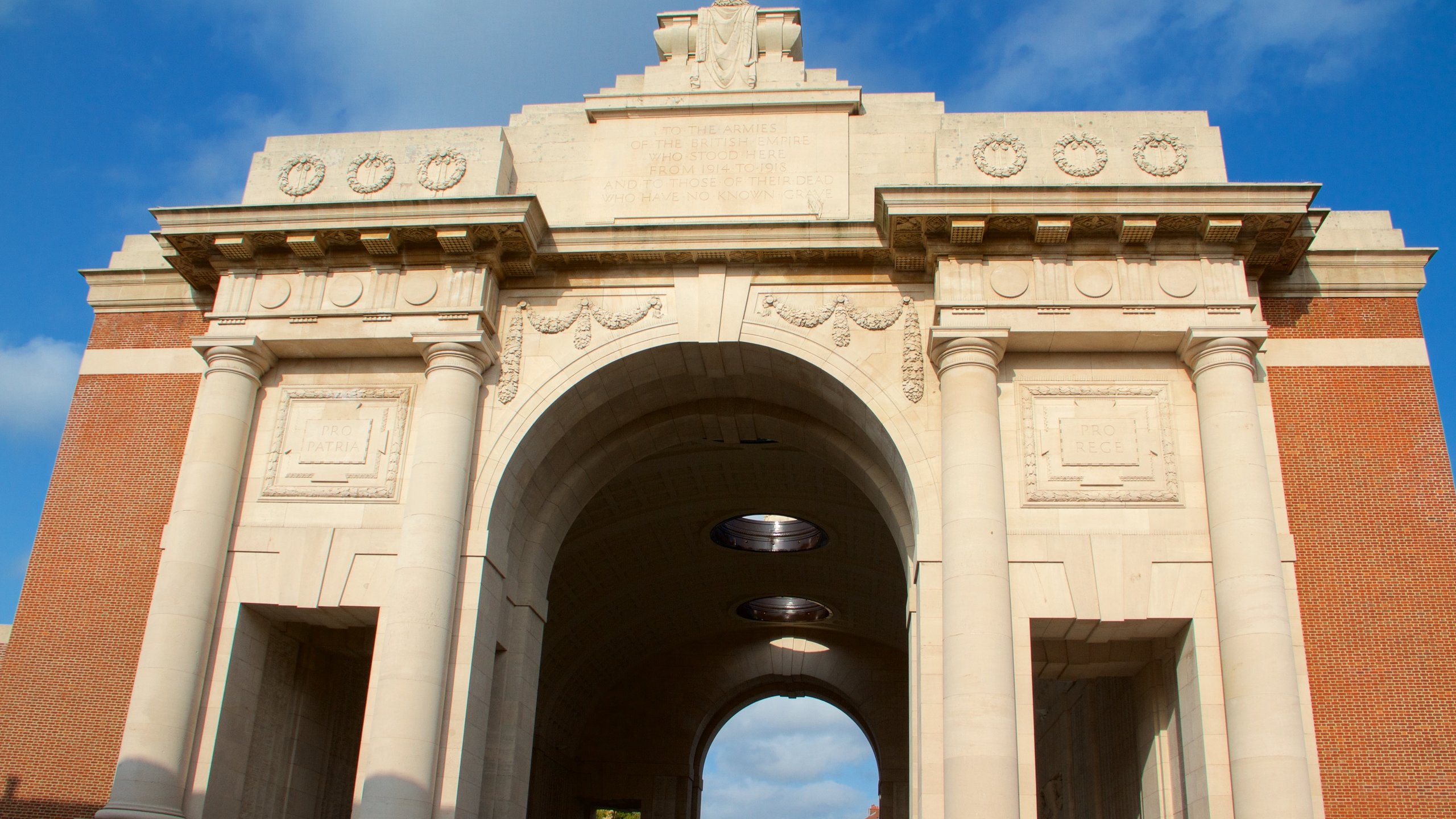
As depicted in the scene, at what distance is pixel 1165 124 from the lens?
19984mm

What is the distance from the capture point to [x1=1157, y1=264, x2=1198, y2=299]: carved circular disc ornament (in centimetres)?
1875

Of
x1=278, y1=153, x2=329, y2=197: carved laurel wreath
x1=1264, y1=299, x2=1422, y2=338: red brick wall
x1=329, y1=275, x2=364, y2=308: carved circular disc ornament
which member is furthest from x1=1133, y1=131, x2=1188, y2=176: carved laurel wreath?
x1=278, y1=153, x2=329, y2=197: carved laurel wreath

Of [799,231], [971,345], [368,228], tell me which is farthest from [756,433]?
[368,228]

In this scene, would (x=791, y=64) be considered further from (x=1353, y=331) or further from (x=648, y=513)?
(x=648, y=513)

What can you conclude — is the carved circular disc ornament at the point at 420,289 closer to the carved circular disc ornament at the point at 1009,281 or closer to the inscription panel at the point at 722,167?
the inscription panel at the point at 722,167

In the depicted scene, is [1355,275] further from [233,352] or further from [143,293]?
[143,293]

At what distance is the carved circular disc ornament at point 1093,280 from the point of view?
18875mm

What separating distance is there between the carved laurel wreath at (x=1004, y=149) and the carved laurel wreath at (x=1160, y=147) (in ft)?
6.02

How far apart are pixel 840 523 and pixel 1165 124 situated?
1405cm

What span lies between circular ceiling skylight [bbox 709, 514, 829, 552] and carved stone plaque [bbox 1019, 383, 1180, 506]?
46.6ft

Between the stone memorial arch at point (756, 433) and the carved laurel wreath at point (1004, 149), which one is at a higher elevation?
the carved laurel wreath at point (1004, 149)

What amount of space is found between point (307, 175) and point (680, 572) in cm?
1693

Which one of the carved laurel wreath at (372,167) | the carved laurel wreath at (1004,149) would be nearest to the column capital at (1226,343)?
the carved laurel wreath at (1004,149)

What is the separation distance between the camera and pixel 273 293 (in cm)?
2020
